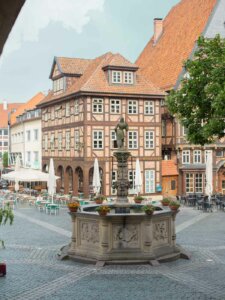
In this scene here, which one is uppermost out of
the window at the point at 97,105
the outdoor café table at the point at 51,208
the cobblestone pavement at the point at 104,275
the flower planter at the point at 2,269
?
the window at the point at 97,105

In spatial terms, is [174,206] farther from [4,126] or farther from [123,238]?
[4,126]

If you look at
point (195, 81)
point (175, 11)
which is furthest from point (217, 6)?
point (195, 81)

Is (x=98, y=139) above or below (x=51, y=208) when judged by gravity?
above

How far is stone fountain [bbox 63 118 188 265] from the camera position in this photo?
12.9m

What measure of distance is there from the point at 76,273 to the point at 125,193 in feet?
15.1

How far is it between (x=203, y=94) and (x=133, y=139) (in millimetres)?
16948

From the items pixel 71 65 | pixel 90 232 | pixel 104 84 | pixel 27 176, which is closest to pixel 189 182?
pixel 104 84

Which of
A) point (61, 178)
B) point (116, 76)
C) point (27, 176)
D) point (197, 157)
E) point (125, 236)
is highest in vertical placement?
point (116, 76)

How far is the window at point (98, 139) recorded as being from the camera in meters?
33.8

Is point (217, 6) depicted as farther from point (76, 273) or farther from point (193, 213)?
point (76, 273)

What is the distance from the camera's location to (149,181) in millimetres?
35719

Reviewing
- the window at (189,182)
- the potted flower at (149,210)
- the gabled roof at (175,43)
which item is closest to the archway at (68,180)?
the window at (189,182)

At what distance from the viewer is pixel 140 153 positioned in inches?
1394

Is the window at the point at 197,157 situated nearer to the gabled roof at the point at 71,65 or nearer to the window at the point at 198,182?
the window at the point at 198,182
